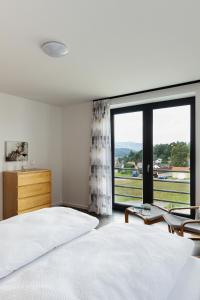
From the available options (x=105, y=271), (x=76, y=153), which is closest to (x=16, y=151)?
(x=76, y=153)

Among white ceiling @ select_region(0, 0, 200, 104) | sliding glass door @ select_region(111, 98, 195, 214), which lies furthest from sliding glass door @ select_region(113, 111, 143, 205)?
white ceiling @ select_region(0, 0, 200, 104)

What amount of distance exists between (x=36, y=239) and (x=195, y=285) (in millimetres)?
1030

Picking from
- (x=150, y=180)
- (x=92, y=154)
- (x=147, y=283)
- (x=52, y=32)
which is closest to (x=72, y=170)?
(x=92, y=154)

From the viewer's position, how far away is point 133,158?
449cm

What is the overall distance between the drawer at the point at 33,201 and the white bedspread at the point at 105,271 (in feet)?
8.66

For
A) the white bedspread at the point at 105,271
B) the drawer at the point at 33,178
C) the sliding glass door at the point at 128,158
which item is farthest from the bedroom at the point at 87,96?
the drawer at the point at 33,178

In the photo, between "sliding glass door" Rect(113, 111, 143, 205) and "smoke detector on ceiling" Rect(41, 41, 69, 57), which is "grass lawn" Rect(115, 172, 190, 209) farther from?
"smoke detector on ceiling" Rect(41, 41, 69, 57)

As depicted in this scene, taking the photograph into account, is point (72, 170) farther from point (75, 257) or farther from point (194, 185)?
point (75, 257)

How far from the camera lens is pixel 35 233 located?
1.51 meters

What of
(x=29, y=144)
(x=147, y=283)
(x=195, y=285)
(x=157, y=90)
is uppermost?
(x=157, y=90)

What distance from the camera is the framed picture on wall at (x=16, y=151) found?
4246 mm

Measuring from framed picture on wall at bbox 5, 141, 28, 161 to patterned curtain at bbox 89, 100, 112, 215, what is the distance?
57.6 inches

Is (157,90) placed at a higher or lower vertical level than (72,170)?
higher

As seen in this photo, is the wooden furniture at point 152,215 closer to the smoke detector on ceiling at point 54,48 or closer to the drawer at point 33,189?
the drawer at point 33,189
